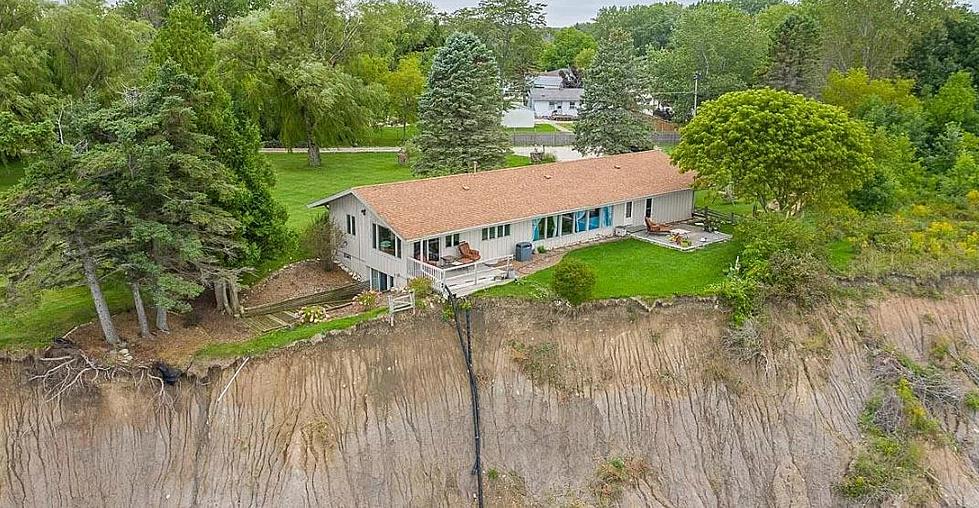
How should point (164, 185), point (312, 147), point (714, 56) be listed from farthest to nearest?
point (714, 56) < point (312, 147) < point (164, 185)

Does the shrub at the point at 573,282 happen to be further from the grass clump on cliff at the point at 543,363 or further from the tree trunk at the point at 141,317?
the tree trunk at the point at 141,317

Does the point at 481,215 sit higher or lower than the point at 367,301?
higher

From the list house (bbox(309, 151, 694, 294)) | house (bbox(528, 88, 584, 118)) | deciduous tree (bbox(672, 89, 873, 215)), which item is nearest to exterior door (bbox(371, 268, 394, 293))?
house (bbox(309, 151, 694, 294))

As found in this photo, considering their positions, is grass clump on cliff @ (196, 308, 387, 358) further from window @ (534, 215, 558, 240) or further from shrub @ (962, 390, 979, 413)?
shrub @ (962, 390, 979, 413)

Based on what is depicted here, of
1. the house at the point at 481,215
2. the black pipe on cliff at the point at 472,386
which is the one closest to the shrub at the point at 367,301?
the house at the point at 481,215

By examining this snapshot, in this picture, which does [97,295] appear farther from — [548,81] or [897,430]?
[548,81]

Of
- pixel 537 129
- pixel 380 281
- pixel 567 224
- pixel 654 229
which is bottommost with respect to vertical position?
pixel 380 281

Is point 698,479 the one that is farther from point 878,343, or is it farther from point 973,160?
point 973,160

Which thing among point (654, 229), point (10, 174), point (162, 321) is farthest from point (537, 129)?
point (162, 321)
